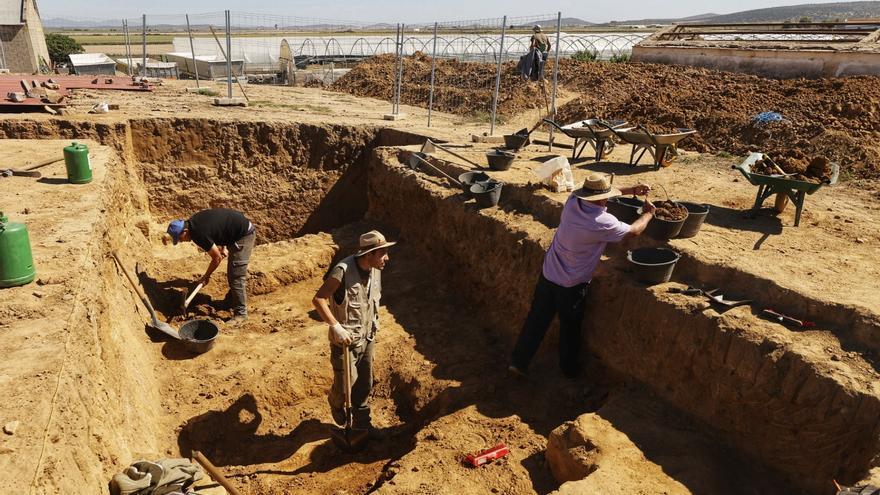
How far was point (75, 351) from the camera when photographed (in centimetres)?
432

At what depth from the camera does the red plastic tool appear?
525cm

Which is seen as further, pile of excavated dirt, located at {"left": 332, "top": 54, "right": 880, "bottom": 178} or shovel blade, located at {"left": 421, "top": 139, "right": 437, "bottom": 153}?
pile of excavated dirt, located at {"left": 332, "top": 54, "right": 880, "bottom": 178}

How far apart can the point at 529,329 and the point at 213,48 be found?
31.2 m

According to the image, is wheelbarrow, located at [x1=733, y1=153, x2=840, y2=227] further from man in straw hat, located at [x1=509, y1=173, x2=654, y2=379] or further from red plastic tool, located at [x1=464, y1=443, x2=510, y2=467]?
red plastic tool, located at [x1=464, y1=443, x2=510, y2=467]

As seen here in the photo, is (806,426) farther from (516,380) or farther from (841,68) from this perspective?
Result: (841,68)

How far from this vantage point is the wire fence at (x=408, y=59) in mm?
16781

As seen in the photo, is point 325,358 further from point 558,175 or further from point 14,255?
point 558,175

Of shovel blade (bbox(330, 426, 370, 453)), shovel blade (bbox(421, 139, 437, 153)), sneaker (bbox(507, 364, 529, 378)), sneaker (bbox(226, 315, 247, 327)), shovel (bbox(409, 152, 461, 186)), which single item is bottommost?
sneaker (bbox(226, 315, 247, 327))

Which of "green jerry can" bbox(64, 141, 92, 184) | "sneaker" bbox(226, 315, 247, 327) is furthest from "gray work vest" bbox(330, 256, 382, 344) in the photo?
"green jerry can" bbox(64, 141, 92, 184)

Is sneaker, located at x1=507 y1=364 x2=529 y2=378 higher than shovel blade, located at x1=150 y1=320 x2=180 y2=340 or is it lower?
higher

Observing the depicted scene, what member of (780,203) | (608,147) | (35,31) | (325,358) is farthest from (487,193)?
(35,31)

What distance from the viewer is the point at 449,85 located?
20.6 metres

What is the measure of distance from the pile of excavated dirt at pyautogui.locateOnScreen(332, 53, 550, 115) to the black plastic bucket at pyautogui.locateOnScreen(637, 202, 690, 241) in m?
11.0

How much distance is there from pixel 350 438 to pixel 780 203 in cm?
572
